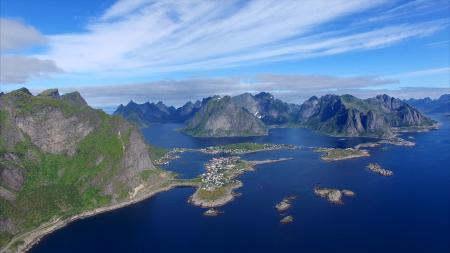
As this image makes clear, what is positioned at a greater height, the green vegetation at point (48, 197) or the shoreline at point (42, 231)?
the green vegetation at point (48, 197)

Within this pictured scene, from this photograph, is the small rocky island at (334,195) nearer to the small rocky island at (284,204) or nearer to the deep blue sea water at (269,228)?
Answer: the deep blue sea water at (269,228)

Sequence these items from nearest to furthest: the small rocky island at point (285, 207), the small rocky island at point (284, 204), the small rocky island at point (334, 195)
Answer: the small rocky island at point (285, 207) → the small rocky island at point (284, 204) → the small rocky island at point (334, 195)

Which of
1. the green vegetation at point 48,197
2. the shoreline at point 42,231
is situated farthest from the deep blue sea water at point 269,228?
the green vegetation at point 48,197

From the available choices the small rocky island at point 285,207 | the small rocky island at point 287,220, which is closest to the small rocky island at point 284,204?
the small rocky island at point 285,207

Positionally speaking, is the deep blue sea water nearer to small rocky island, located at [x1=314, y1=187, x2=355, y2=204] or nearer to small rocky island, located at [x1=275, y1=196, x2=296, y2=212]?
small rocky island, located at [x1=275, y1=196, x2=296, y2=212]

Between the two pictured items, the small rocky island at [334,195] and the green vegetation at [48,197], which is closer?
the green vegetation at [48,197]

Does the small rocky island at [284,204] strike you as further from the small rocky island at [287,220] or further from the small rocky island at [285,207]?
the small rocky island at [287,220]

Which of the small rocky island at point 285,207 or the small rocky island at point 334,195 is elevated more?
the small rocky island at point 334,195

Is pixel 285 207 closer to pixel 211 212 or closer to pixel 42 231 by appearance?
pixel 211 212

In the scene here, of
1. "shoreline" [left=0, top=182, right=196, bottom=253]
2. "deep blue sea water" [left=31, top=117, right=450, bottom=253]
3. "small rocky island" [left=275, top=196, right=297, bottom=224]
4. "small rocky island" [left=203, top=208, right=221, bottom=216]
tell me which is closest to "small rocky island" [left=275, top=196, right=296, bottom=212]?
"small rocky island" [left=275, top=196, right=297, bottom=224]

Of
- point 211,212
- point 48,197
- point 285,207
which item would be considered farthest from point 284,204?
point 48,197

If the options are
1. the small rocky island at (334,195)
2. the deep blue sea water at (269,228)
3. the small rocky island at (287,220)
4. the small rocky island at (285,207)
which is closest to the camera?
the deep blue sea water at (269,228)

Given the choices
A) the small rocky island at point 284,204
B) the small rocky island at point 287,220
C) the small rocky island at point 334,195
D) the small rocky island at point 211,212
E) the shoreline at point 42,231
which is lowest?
the shoreline at point 42,231
